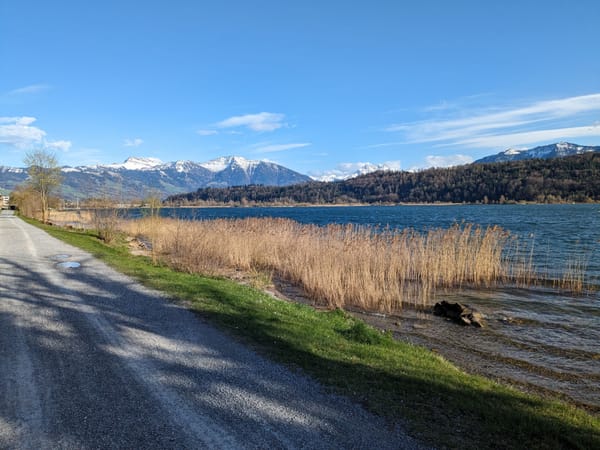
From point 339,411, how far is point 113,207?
2808cm

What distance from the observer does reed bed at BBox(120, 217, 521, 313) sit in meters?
15.1

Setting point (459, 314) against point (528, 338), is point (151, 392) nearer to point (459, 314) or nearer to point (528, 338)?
point (528, 338)

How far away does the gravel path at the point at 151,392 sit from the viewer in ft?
14.0

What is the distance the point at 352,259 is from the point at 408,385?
1075 cm

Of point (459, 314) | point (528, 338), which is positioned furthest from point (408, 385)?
point (459, 314)

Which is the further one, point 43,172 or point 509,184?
point 509,184

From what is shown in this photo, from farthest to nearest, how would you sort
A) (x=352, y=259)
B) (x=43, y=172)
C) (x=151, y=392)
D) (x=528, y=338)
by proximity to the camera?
(x=43, y=172) → (x=352, y=259) → (x=528, y=338) → (x=151, y=392)

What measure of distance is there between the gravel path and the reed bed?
751 centimetres

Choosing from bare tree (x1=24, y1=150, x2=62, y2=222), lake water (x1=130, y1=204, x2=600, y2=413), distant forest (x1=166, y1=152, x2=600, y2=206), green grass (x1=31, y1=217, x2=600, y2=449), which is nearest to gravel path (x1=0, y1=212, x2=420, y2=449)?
green grass (x1=31, y1=217, x2=600, y2=449)

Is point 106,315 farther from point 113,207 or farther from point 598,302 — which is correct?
point 113,207

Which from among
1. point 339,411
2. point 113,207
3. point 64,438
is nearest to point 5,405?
point 64,438

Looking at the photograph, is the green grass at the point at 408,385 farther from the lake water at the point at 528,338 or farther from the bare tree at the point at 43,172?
the bare tree at the point at 43,172

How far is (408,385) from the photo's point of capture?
5871 millimetres

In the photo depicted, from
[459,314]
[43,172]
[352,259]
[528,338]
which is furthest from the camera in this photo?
[43,172]
